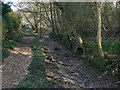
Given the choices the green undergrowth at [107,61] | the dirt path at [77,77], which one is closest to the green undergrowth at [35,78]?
the dirt path at [77,77]

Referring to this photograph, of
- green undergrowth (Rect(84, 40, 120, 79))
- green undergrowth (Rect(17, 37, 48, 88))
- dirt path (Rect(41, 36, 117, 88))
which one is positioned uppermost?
green undergrowth (Rect(84, 40, 120, 79))

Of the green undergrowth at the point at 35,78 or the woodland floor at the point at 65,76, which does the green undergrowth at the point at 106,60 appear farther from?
the green undergrowth at the point at 35,78

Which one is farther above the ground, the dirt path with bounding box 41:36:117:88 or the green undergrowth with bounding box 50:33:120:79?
the green undergrowth with bounding box 50:33:120:79

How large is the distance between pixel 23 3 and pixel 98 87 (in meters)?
20.6

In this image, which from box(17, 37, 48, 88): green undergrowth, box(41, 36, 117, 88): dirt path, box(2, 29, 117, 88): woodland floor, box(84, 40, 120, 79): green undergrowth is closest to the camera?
box(17, 37, 48, 88): green undergrowth

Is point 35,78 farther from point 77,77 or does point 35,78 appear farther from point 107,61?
point 107,61

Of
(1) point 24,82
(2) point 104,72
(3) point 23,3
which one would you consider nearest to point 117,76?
(2) point 104,72

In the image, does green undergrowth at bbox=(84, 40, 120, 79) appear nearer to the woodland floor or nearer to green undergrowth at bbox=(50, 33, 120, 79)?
green undergrowth at bbox=(50, 33, 120, 79)

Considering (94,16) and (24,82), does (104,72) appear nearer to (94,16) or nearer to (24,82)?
(24,82)

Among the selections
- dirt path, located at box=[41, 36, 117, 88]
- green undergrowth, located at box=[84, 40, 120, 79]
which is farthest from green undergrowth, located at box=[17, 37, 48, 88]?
green undergrowth, located at box=[84, 40, 120, 79]

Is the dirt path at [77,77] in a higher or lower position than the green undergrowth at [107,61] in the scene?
lower

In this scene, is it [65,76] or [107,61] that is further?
[107,61]

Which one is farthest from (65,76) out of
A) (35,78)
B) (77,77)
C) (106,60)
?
(106,60)

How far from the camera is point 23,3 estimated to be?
23.8 metres
